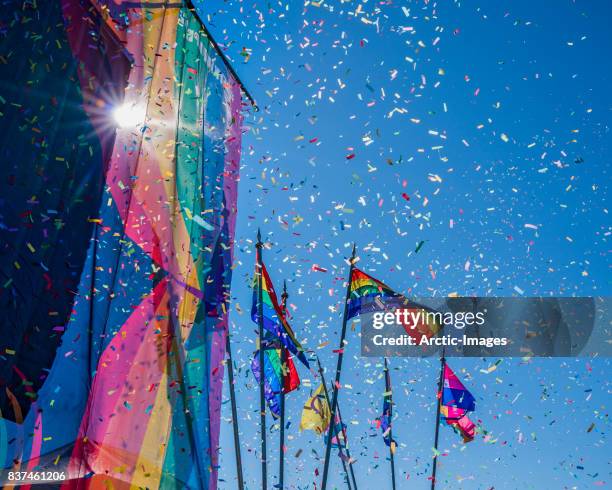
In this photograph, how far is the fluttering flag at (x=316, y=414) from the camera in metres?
14.1

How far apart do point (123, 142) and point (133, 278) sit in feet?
4.68

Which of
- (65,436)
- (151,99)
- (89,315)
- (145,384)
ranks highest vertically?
(151,99)

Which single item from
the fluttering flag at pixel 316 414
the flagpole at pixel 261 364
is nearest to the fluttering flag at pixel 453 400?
the fluttering flag at pixel 316 414

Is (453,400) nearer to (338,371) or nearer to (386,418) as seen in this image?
(386,418)

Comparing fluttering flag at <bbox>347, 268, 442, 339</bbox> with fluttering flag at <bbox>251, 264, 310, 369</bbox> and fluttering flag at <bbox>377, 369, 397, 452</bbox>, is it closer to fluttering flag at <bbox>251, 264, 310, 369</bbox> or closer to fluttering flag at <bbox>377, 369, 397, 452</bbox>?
fluttering flag at <bbox>251, 264, 310, 369</bbox>

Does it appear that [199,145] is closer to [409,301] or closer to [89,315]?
[89,315]

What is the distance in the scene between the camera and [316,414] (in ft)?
46.9

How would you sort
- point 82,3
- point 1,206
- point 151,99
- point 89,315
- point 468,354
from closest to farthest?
point 1,206
point 89,315
point 82,3
point 151,99
point 468,354

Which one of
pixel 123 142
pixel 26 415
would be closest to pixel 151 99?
pixel 123 142

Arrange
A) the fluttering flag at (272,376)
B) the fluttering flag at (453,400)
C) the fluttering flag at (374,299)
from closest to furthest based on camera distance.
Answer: the fluttering flag at (374,299), the fluttering flag at (272,376), the fluttering flag at (453,400)

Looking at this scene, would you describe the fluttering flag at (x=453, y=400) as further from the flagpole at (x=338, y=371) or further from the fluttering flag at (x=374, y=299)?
the flagpole at (x=338, y=371)

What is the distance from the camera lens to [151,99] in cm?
690

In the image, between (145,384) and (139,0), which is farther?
(139,0)

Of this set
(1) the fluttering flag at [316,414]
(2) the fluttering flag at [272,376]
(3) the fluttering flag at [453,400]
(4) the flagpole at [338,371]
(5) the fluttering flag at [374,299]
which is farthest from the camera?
(3) the fluttering flag at [453,400]
